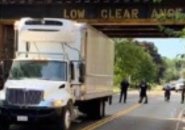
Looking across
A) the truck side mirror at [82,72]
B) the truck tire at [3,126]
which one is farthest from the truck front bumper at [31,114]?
the truck side mirror at [82,72]

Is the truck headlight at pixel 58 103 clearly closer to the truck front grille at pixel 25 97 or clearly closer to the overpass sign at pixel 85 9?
the truck front grille at pixel 25 97

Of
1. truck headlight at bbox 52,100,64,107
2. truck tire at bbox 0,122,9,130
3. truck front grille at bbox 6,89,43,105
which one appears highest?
truck front grille at bbox 6,89,43,105

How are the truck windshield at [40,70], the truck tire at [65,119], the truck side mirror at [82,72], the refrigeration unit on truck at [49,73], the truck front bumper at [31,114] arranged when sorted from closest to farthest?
the truck front bumper at [31,114], the refrigeration unit on truck at [49,73], the truck tire at [65,119], the truck windshield at [40,70], the truck side mirror at [82,72]

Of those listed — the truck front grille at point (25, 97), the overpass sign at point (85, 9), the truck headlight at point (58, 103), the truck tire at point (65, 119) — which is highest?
the overpass sign at point (85, 9)

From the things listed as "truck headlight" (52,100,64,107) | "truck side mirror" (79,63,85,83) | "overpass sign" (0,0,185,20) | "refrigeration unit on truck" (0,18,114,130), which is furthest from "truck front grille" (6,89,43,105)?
"overpass sign" (0,0,185,20)

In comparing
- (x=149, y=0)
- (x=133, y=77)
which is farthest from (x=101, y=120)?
(x=133, y=77)

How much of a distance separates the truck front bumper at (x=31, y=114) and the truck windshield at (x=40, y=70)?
1.46m

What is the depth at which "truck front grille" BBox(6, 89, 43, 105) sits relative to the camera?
19.0 meters

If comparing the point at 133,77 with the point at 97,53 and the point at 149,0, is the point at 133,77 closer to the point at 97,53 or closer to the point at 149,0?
the point at 149,0

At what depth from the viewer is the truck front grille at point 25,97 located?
62.2ft

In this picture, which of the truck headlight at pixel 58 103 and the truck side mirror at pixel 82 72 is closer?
the truck headlight at pixel 58 103

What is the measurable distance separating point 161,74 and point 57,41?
152 meters

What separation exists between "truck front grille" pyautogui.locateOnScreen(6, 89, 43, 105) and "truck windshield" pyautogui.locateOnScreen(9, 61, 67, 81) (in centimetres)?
104

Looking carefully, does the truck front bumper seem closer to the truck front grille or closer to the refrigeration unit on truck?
the refrigeration unit on truck
